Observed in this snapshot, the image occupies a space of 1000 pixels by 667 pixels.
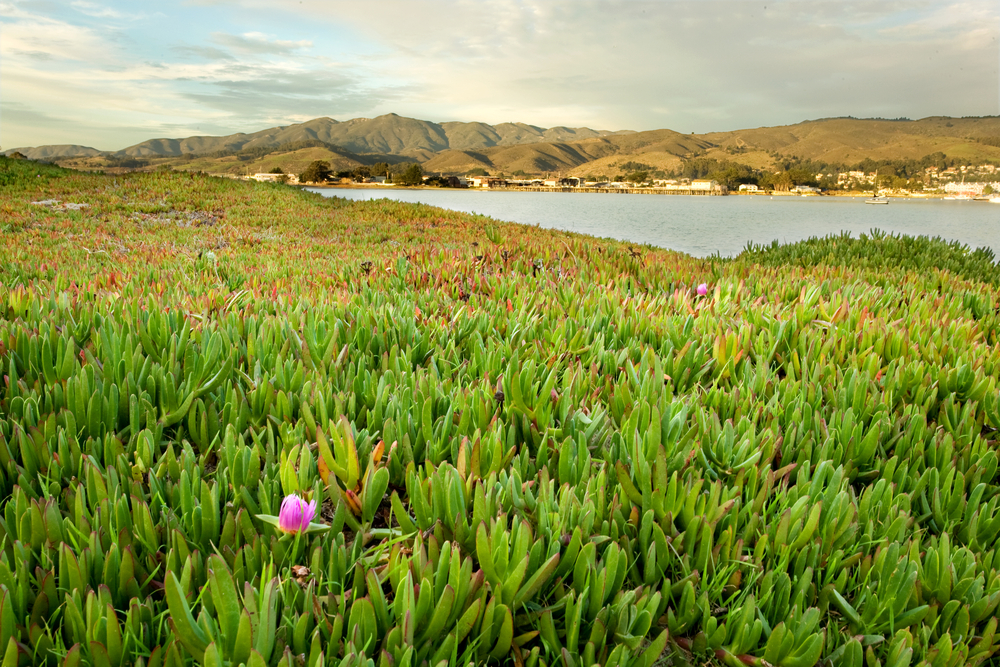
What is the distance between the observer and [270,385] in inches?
71.9

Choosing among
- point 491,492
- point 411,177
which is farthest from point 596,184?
point 491,492

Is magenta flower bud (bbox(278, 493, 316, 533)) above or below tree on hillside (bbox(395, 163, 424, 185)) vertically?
below

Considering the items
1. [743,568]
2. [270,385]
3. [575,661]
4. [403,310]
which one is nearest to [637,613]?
[575,661]

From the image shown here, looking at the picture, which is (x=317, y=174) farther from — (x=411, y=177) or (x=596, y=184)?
(x=596, y=184)

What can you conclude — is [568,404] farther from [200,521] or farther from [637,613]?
[200,521]

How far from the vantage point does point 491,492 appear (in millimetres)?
1288

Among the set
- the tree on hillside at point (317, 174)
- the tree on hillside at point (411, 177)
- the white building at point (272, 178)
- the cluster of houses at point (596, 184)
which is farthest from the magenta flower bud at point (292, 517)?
the cluster of houses at point (596, 184)

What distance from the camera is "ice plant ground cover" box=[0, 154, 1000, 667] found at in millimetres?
1036

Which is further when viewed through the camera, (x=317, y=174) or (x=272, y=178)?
(x=317, y=174)

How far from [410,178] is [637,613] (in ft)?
243

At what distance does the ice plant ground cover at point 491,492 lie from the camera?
1036 millimetres

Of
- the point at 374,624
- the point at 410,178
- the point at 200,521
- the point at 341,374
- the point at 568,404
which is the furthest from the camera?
the point at 410,178

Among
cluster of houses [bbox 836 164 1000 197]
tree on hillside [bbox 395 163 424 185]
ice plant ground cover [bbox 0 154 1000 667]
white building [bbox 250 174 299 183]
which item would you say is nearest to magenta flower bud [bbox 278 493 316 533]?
ice plant ground cover [bbox 0 154 1000 667]

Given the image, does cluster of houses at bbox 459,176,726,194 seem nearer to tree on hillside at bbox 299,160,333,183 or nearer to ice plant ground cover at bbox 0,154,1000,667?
tree on hillside at bbox 299,160,333,183
